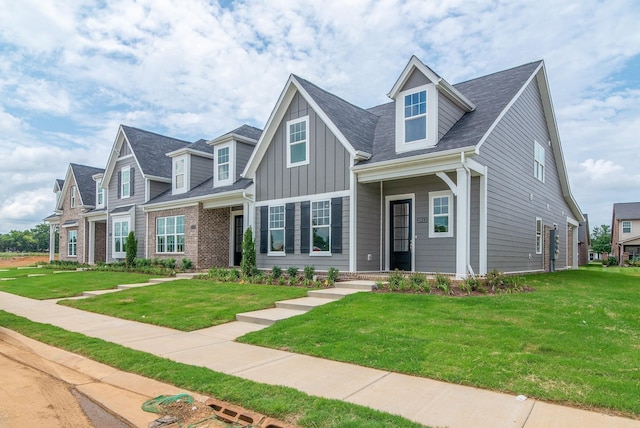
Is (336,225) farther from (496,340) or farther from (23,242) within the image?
(23,242)

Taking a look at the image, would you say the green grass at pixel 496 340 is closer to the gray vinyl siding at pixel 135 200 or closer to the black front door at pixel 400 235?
the black front door at pixel 400 235

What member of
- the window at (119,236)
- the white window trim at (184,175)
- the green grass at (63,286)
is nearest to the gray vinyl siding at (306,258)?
the green grass at (63,286)

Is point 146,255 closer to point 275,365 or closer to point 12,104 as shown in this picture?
point 12,104

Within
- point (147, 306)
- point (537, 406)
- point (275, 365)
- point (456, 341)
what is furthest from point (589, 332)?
point (147, 306)

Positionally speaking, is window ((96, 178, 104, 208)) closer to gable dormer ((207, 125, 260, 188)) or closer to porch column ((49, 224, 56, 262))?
porch column ((49, 224, 56, 262))

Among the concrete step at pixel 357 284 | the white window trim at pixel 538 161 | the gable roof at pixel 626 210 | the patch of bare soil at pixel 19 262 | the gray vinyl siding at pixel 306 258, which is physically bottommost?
the patch of bare soil at pixel 19 262

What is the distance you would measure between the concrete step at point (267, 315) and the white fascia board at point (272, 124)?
7.59 meters

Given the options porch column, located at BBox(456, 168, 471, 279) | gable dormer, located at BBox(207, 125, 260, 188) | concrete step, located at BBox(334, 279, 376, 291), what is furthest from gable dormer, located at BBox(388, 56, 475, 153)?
gable dormer, located at BBox(207, 125, 260, 188)

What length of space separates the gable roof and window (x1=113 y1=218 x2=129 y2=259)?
4342 centimetres

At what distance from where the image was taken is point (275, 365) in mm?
5129

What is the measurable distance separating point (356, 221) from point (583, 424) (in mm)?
9011

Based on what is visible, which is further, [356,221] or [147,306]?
[356,221]

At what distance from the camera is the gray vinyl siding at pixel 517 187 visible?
11.6 m

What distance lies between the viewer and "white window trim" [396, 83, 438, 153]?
11266 mm
